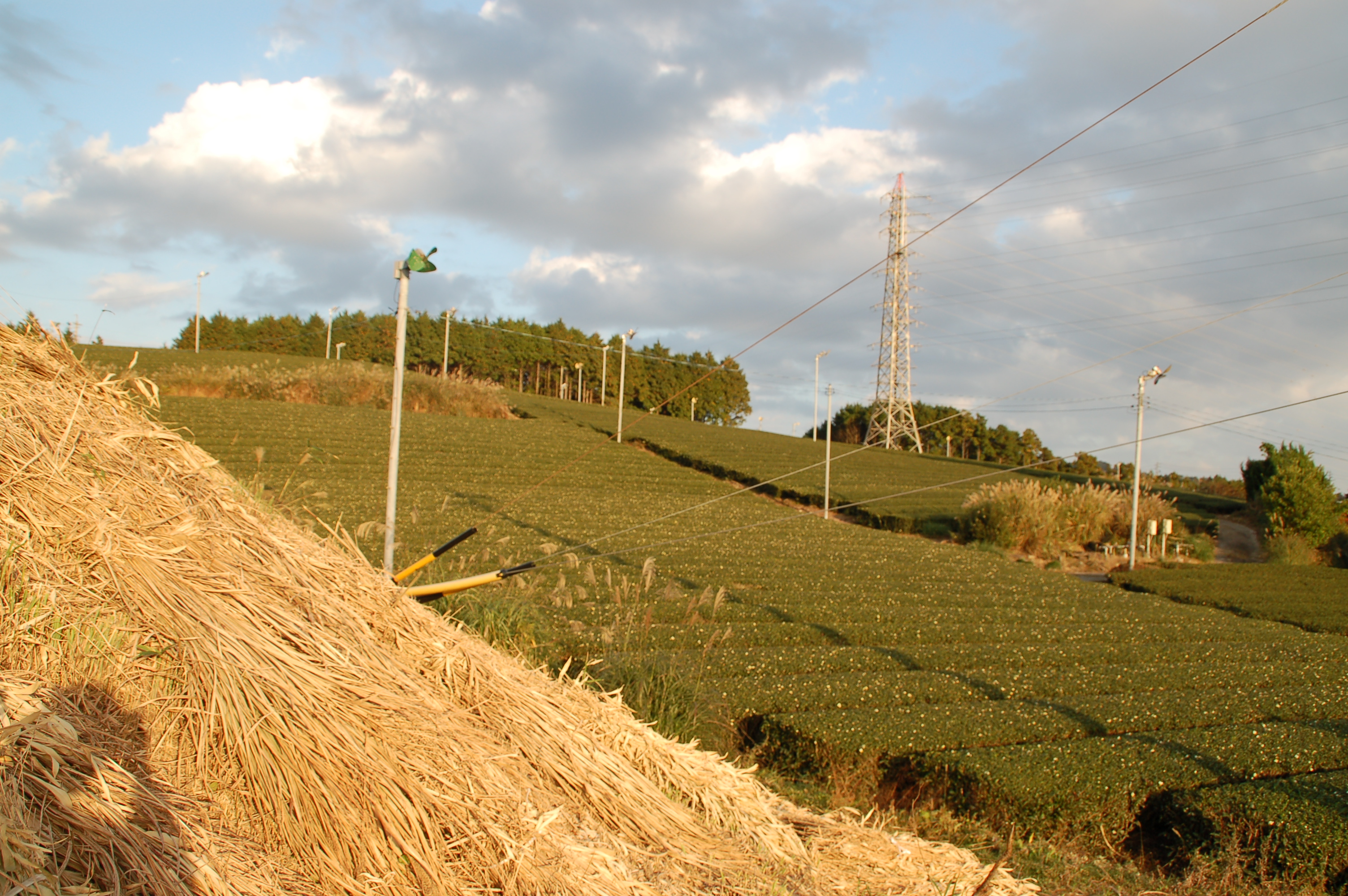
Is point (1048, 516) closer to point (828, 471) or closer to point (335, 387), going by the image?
point (828, 471)

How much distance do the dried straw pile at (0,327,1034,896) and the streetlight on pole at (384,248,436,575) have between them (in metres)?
3.36

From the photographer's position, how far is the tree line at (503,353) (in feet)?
286

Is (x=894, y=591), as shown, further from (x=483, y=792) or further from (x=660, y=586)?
(x=483, y=792)

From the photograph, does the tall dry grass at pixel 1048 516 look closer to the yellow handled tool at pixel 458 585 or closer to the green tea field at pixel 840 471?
the green tea field at pixel 840 471

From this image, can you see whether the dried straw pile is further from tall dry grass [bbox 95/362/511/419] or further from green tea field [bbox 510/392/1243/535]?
tall dry grass [bbox 95/362/511/419]

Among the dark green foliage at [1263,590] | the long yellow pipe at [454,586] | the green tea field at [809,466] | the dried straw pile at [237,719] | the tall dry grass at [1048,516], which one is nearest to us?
the dried straw pile at [237,719]

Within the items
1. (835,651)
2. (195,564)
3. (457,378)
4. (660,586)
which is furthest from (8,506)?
(457,378)

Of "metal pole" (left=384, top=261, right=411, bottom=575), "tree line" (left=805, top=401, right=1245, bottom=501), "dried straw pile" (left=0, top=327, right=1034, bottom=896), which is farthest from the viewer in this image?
"tree line" (left=805, top=401, right=1245, bottom=501)

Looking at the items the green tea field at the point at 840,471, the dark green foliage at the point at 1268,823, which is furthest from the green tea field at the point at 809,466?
the dark green foliage at the point at 1268,823

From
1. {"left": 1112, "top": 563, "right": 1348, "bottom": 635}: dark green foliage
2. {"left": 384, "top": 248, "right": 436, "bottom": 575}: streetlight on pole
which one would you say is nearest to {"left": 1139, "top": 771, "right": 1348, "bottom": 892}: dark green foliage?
{"left": 384, "top": 248, "right": 436, "bottom": 575}: streetlight on pole

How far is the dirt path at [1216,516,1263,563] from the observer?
3019 cm

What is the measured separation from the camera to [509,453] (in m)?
30.2

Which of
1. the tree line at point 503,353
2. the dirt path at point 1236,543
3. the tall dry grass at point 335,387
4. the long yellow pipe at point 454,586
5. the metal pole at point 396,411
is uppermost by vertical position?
the tree line at point 503,353

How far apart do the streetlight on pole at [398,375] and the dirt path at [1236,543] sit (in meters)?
31.7
